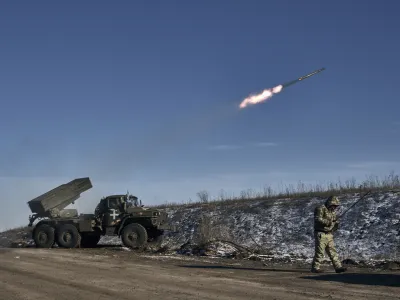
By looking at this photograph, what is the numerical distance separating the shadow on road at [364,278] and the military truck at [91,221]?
1087 cm

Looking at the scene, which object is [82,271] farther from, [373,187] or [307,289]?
[373,187]

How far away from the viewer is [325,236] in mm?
12461

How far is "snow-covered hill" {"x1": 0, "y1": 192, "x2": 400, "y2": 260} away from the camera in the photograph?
17094mm

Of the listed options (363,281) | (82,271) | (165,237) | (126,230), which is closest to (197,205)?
(165,237)

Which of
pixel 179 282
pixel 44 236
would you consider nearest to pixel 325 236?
pixel 179 282

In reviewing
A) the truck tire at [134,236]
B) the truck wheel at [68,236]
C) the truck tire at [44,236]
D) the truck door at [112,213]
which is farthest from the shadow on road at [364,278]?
the truck tire at [44,236]

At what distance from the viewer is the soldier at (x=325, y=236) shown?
12281 mm

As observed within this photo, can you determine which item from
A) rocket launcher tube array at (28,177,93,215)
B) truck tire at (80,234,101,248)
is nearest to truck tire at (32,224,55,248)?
rocket launcher tube array at (28,177,93,215)

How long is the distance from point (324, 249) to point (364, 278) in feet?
4.46

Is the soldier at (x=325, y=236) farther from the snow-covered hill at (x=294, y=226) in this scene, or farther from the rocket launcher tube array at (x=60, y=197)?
the rocket launcher tube array at (x=60, y=197)

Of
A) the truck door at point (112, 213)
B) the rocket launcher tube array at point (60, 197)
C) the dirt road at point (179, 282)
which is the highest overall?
the rocket launcher tube array at point (60, 197)

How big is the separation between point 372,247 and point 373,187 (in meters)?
7.46

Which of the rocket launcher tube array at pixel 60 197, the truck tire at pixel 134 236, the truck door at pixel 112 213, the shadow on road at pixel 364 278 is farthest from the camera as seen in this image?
the rocket launcher tube array at pixel 60 197

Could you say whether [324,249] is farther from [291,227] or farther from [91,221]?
[91,221]
